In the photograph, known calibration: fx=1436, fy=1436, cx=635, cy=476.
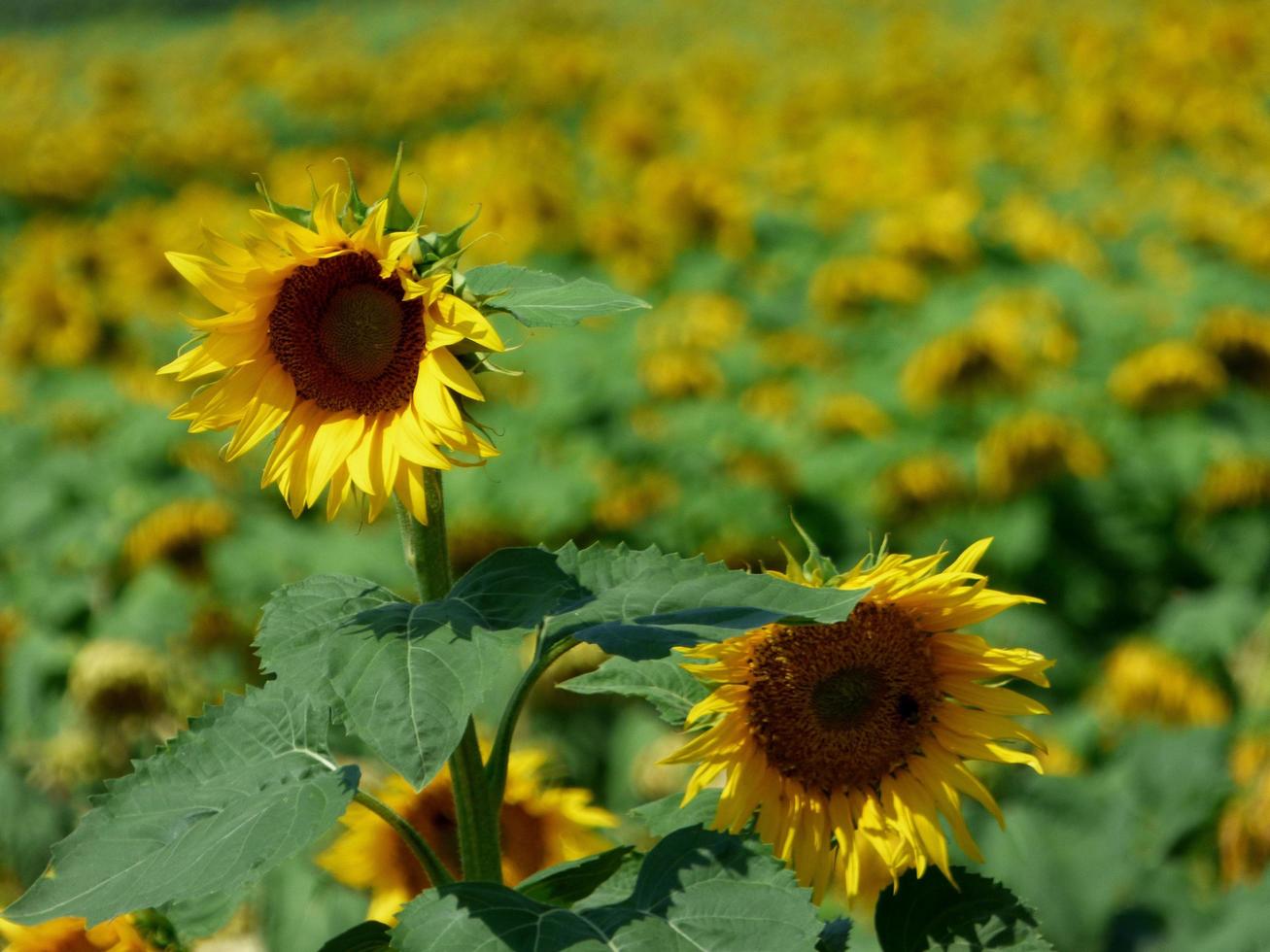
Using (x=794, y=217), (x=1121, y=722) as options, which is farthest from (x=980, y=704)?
(x=794, y=217)

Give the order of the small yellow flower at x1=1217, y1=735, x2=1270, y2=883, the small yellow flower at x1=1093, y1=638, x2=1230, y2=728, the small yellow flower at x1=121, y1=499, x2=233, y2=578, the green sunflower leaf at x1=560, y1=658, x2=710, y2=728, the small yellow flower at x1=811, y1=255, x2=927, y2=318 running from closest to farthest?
the green sunflower leaf at x1=560, y1=658, x2=710, y2=728
the small yellow flower at x1=1217, y1=735, x2=1270, y2=883
the small yellow flower at x1=1093, y1=638, x2=1230, y2=728
the small yellow flower at x1=121, y1=499, x2=233, y2=578
the small yellow flower at x1=811, y1=255, x2=927, y2=318

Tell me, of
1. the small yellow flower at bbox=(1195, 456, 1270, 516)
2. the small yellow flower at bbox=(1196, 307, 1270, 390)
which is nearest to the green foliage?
the small yellow flower at bbox=(1195, 456, 1270, 516)

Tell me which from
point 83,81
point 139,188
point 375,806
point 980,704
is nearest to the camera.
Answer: point 375,806

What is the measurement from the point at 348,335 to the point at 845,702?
1.49 ft

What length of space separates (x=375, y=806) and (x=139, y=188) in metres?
6.77

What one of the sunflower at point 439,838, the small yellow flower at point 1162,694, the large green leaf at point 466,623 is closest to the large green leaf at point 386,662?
the large green leaf at point 466,623

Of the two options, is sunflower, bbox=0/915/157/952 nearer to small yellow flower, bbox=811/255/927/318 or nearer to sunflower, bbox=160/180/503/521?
sunflower, bbox=160/180/503/521

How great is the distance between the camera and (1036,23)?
26.3ft

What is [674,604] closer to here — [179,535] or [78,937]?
[78,937]

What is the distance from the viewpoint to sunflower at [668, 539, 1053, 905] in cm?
106

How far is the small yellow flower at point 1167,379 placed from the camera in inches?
161

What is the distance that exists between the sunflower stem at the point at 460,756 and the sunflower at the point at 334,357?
3 centimetres

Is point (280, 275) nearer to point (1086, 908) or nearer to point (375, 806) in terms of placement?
point (375, 806)

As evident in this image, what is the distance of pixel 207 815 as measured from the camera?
3.05ft
